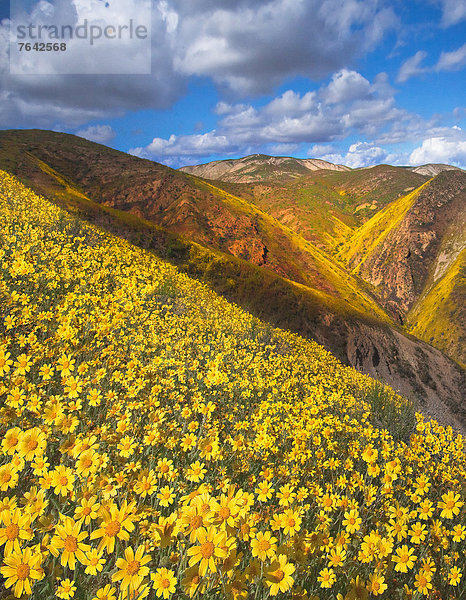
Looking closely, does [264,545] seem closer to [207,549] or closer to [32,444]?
[207,549]

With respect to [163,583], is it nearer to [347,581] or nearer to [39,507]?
[39,507]

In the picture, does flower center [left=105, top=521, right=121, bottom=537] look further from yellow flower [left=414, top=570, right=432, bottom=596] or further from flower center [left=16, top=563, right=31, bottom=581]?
yellow flower [left=414, top=570, right=432, bottom=596]

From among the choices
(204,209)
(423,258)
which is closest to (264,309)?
(204,209)

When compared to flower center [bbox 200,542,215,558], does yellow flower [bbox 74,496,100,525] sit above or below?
above

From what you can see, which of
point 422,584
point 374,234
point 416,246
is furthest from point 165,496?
point 374,234

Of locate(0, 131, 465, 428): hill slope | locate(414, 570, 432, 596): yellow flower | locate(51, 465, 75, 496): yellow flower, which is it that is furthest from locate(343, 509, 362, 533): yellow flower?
locate(0, 131, 465, 428): hill slope

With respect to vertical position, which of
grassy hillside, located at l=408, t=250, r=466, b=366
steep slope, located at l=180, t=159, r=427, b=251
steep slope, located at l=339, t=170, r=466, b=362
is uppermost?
steep slope, located at l=180, t=159, r=427, b=251

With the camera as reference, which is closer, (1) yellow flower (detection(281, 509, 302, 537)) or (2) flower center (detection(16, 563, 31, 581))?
(2) flower center (detection(16, 563, 31, 581))
